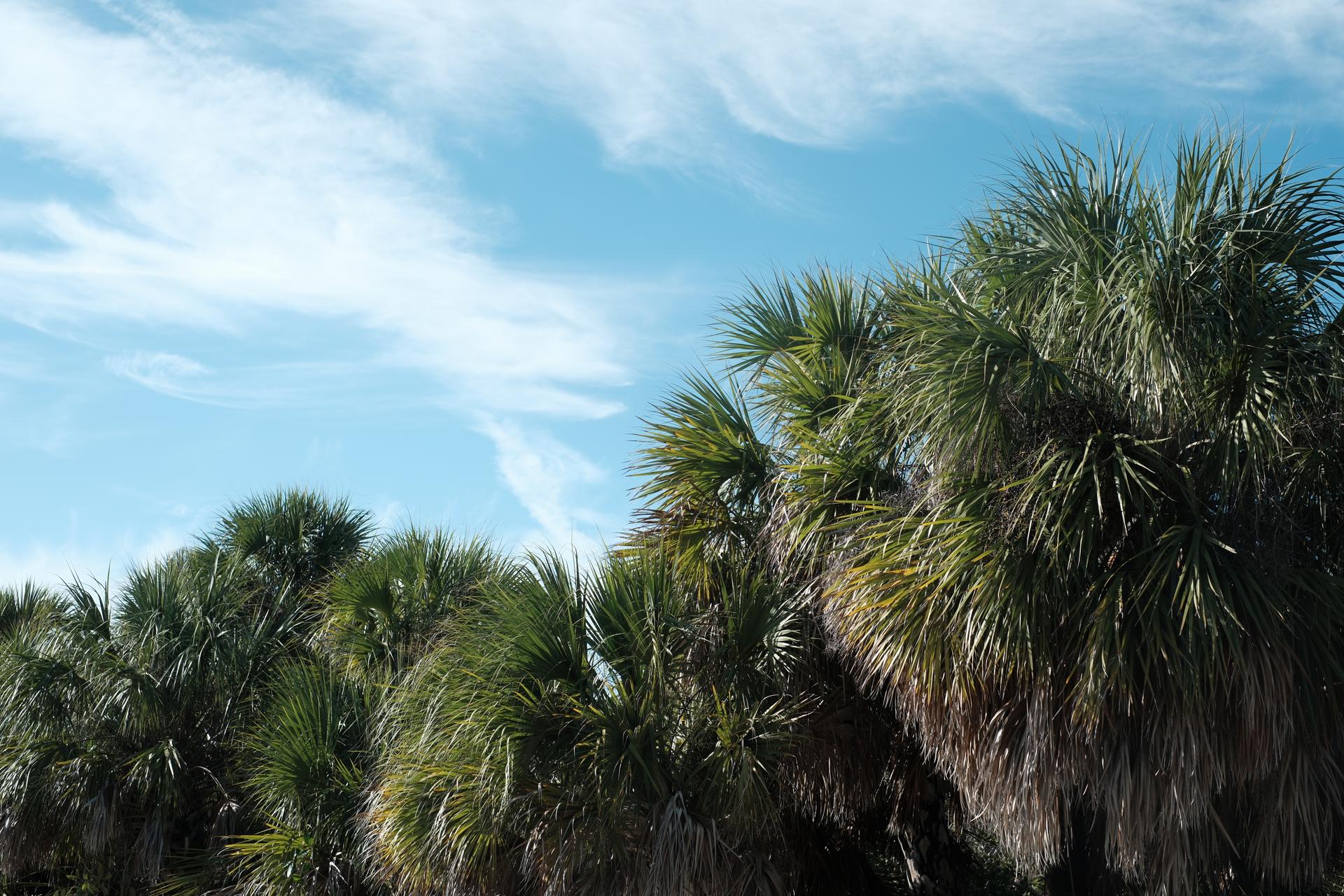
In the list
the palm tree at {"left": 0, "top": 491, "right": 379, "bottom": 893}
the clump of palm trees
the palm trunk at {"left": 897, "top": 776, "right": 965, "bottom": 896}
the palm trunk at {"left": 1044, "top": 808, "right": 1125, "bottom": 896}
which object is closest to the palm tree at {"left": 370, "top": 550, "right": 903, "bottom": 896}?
the clump of palm trees

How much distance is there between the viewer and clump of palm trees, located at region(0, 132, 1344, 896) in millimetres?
7535

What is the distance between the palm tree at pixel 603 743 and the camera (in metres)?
9.02

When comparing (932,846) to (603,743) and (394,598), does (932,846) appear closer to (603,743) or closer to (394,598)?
(603,743)

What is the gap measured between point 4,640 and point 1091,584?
15.1m

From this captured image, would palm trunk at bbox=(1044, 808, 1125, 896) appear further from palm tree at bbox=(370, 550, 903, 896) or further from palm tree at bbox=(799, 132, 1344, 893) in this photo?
palm tree at bbox=(370, 550, 903, 896)

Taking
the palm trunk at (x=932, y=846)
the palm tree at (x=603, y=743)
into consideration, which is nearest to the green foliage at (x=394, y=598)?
the palm tree at (x=603, y=743)

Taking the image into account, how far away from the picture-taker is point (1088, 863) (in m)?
9.37

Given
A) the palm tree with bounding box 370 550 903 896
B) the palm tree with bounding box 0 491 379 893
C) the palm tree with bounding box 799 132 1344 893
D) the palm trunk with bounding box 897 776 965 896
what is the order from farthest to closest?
1. the palm tree with bounding box 0 491 379 893
2. the palm trunk with bounding box 897 776 965 896
3. the palm tree with bounding box 370 550 903 896
4. the palm tree with bounding box 799 132 1344 893

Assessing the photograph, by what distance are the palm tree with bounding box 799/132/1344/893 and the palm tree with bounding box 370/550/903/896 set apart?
1537 millimetres

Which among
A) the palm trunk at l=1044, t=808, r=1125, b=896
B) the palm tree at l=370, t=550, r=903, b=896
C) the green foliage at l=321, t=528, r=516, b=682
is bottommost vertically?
the palm trunk at l=1044, t=808, r=1125, b=896

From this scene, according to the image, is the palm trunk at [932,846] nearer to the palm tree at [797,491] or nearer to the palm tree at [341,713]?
the palm tree at [797,491]

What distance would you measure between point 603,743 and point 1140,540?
4312mm

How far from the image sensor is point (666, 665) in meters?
9.55

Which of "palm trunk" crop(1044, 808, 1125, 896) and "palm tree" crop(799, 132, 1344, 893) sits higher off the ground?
"palm tree" crop(799, 132, 1344, 893)
